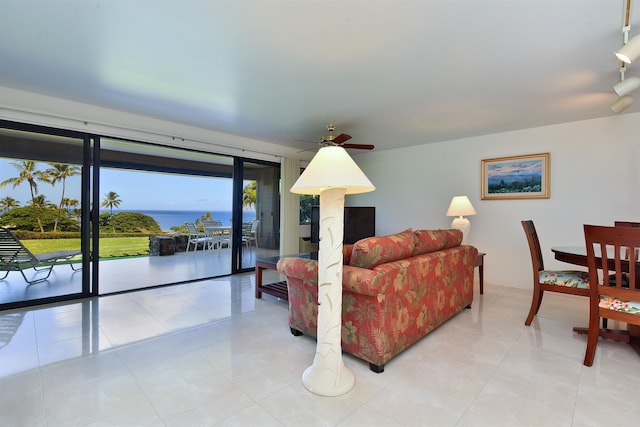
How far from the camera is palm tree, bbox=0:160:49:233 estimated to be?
3.06 m

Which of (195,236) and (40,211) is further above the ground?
(40,211)

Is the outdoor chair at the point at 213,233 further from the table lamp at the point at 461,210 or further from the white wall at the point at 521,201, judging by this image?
the table lamp at the point at 461,210

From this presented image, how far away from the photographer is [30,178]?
315 cm

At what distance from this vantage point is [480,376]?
181cm

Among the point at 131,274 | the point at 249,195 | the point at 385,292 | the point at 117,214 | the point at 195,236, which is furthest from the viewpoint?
the point at 195,236

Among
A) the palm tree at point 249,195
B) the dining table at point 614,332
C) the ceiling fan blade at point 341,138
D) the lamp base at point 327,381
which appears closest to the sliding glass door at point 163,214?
the palm tree at point 249,195

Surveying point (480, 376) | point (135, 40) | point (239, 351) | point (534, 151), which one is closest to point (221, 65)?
point (135, 40)

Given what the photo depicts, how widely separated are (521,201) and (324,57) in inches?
136

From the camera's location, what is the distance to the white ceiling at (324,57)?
1.68m

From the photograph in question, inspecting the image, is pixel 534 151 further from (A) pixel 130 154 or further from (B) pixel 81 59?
(A) pixel 130 154

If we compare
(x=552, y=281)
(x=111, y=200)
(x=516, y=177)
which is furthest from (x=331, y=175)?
(x=111, y=200)

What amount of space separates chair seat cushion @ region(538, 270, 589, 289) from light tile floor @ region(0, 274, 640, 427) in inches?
16.9

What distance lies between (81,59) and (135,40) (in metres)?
0.64

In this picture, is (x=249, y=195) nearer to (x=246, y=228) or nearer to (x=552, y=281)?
(x=246, y=228)
